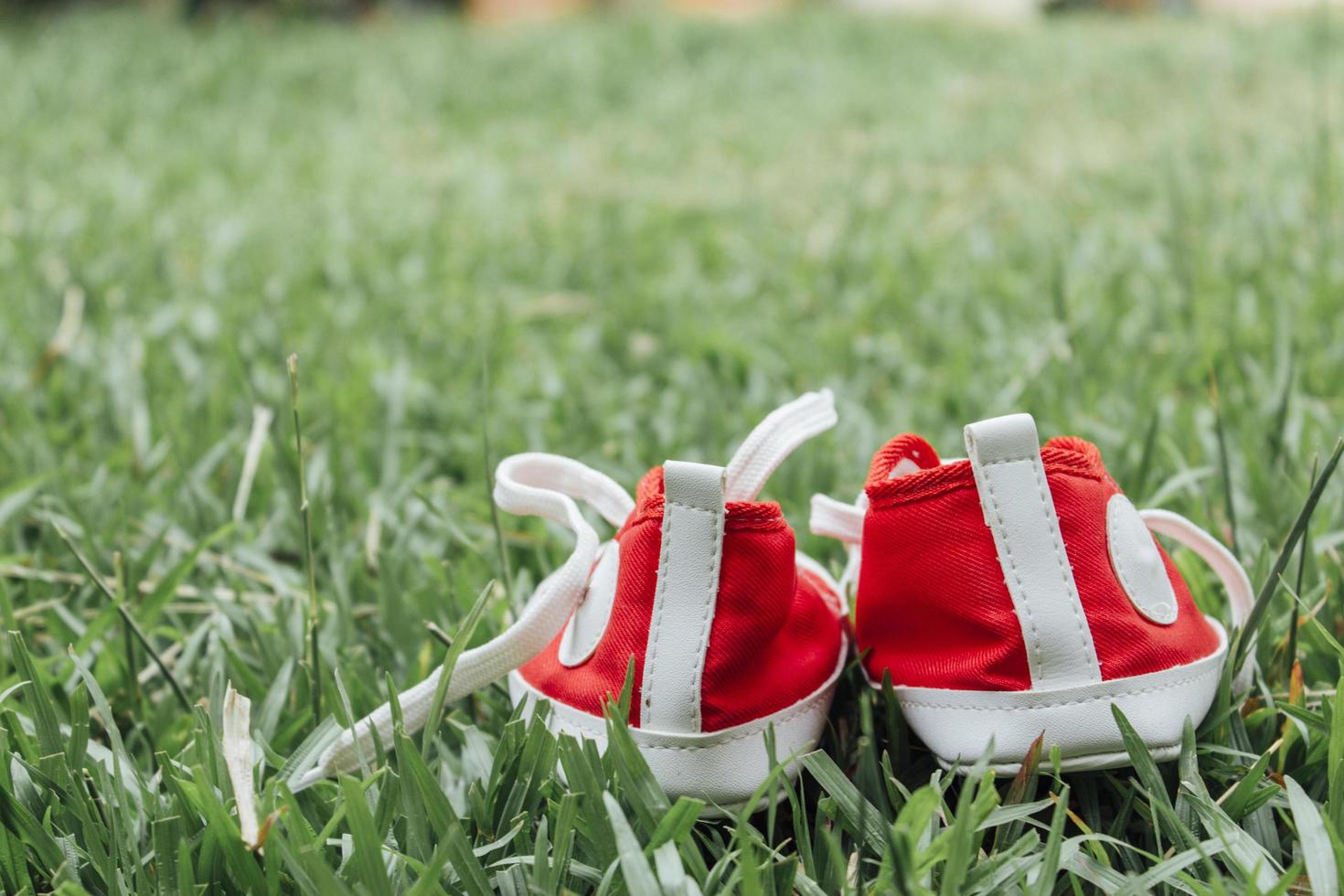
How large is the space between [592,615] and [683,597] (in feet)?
0.35

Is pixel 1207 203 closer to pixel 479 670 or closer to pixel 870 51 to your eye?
pixel 479 670

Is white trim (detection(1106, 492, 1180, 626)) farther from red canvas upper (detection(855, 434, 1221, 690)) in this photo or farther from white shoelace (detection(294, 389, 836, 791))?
white shoelace (detection(294, 389, 836, 791))

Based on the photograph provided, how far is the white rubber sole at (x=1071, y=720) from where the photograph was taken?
842mm

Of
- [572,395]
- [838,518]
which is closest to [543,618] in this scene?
[838,518]

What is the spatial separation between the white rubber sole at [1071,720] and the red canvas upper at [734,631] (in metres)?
0.12

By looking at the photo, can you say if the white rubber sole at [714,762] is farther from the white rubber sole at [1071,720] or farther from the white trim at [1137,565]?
the white trim at [1137,565]

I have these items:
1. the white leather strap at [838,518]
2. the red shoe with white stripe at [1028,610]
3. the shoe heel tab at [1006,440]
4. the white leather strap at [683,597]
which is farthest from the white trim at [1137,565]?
the white leather strap at [683,597]

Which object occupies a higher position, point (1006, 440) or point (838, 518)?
point (1006, 440)

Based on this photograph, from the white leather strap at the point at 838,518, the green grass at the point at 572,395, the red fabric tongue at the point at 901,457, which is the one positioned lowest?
the green grass at the point at 572,395

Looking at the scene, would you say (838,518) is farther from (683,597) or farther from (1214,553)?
(1214,553)

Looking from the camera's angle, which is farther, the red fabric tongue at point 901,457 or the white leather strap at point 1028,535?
the red fabric tongue at point 901,457

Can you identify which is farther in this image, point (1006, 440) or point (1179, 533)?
point (1179, 533)

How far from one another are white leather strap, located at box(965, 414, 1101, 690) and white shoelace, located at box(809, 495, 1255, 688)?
0.51ft

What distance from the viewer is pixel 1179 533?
40.4 inches
